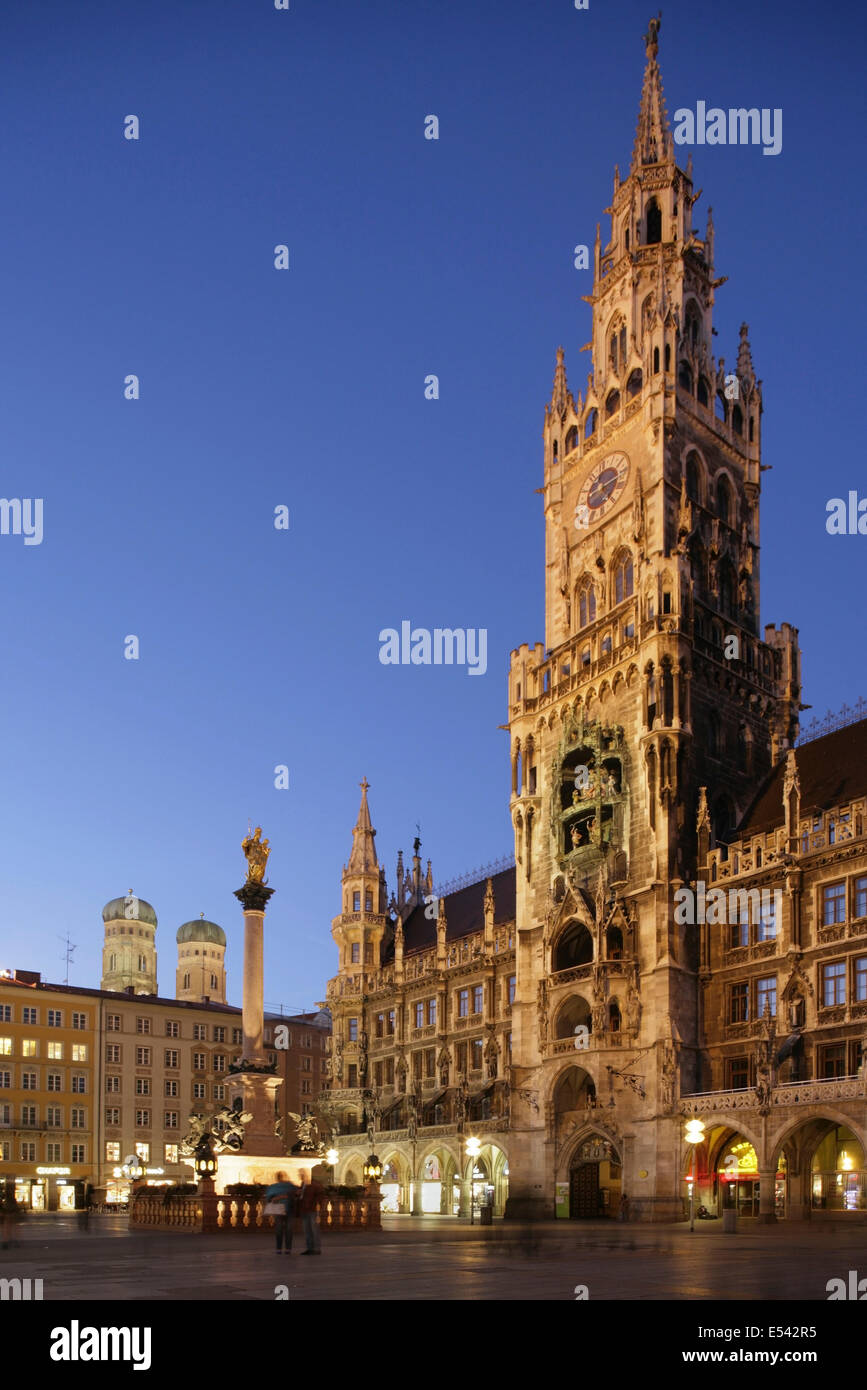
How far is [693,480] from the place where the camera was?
215 feet

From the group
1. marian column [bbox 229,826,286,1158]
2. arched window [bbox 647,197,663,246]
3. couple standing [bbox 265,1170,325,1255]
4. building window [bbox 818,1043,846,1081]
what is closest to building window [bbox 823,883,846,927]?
building window [bbox 818,1043,846,1081]

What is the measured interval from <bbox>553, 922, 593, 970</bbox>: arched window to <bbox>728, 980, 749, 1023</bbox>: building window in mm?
8360

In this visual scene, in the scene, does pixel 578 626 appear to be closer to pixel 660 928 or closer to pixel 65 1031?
pixel 660 928

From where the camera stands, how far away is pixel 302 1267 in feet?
80.6

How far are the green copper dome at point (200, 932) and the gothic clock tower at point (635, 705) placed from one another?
118678 millimetres

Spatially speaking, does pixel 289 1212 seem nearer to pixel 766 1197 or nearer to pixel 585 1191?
pixel 766 1197

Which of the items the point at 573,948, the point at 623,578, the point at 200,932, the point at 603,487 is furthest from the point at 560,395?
the point at 200,932

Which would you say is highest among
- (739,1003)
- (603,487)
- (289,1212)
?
(603,487)

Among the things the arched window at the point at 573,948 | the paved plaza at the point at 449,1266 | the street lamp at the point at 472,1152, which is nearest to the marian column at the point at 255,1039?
the paved plaza at the point at 449,1266

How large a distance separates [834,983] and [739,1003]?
5.48 meters

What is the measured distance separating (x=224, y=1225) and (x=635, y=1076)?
67.8 ft

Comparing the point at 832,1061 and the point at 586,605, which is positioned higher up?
the point at 586,605

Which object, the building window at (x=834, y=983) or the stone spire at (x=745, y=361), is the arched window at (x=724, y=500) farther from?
the building window at (x=834, y=983)
